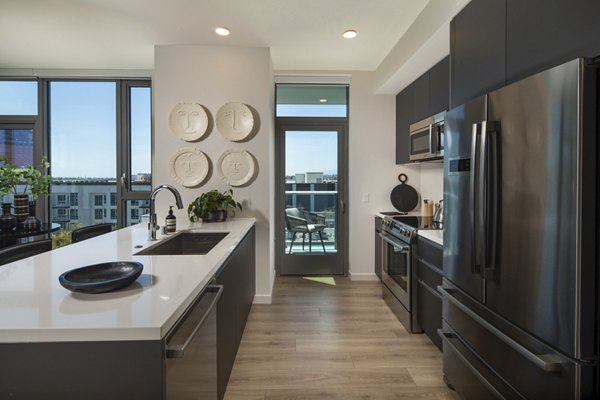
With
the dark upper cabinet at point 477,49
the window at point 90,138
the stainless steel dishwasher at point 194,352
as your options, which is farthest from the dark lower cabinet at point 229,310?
the window at point 90,138

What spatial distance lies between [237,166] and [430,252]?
2.08 metres

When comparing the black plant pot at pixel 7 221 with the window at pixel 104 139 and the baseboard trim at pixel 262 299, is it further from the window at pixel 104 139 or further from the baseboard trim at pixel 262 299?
the baseboard trim at pixel 262 299

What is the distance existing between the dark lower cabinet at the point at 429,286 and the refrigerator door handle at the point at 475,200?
2.61 ft

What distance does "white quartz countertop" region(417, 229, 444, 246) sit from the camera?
2424mm

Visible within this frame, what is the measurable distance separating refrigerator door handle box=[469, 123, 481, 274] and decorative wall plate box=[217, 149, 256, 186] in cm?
233

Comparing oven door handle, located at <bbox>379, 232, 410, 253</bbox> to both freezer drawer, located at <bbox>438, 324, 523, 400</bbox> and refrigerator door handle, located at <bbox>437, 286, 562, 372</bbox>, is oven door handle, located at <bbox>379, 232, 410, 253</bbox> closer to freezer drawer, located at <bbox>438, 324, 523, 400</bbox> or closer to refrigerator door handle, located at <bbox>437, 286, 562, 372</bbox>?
freezer drawer, located at <bbox>438, 324, 523, 400</bbox>

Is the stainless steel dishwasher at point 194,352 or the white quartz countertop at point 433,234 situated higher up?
the white quartz countertop at point 433,234

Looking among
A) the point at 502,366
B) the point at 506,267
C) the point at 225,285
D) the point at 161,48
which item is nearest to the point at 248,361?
the point at 225,285

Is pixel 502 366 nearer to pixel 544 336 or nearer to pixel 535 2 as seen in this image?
pixel 544 336

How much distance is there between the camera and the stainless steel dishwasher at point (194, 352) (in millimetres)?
1011

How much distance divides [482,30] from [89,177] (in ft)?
15.2

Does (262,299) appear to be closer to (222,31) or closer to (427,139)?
(427,139)

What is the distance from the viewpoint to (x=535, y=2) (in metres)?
1.42

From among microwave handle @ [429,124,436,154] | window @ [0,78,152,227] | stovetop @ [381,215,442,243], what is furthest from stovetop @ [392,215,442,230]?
window @ [0,78,152,227]
